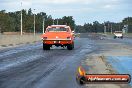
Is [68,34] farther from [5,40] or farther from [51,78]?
[51,78]

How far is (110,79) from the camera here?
8797 millimetres

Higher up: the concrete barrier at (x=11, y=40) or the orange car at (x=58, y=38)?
the orange car at (x=58, y=38)

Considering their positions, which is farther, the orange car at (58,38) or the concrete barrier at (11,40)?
the concrete barrier at (11,40)

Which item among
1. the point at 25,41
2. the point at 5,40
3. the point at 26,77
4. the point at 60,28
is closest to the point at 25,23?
the point at 25,41

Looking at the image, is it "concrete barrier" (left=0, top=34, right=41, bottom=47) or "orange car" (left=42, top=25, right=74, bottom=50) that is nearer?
"orange car" (left=42, top=25, right=74, bottom=50)

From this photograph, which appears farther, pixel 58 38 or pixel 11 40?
pixel 11 40

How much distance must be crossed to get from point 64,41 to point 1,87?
23433mm

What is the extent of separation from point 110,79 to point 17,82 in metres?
4.89

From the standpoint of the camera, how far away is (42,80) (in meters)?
13.7

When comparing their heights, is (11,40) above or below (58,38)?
below

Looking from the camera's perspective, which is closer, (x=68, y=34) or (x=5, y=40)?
(x=68, y=34)

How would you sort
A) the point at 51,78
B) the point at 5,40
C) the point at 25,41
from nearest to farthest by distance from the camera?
the point at 51,78
the point at 5,40
the point at 25,41

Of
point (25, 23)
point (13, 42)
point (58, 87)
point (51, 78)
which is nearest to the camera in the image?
point (58, 87)

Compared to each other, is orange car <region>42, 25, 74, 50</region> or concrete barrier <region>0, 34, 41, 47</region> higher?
orange car <region>42, 25, 74, 50</region>
